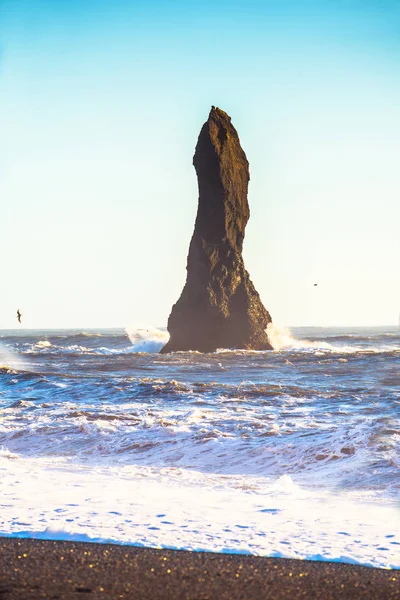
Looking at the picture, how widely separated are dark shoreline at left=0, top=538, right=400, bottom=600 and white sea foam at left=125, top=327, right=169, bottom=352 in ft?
143

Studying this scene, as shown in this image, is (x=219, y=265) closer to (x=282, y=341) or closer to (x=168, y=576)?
(x=282, y=341)

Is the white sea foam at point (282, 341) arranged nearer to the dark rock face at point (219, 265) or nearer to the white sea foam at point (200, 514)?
the dark rock face at point (219, 265)

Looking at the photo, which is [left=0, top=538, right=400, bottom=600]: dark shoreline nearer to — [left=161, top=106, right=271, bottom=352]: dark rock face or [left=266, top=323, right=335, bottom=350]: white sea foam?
[left=161, top=106, right=271, bottom=352]: dark rock face

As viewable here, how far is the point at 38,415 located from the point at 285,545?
→ 28.5 feet

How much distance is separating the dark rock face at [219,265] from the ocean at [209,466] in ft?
81.1

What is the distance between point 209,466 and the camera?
8.95m

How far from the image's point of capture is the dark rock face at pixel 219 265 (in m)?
43.1

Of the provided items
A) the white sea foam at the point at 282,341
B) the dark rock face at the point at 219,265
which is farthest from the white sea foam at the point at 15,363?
the white sea foam at the point at 282,341

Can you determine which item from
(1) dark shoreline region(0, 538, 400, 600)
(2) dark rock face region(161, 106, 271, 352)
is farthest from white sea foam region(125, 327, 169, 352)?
(1) dark shoreline region(0, 538, 400, 600)

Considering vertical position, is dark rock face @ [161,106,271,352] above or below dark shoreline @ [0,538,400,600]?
above

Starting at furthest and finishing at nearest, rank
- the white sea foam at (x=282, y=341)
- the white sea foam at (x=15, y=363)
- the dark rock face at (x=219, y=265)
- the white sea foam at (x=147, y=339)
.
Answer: the white sea foam at (x=147, y=339) < the white sea foam at (x=282, y=341) < the dark rock face at (x=219, y=265) < the white sea foam at (x=15, y=363)

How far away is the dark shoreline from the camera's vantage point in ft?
13.0

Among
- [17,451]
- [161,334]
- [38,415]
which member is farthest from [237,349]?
[17,451]

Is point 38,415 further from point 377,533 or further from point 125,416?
point 377,533
